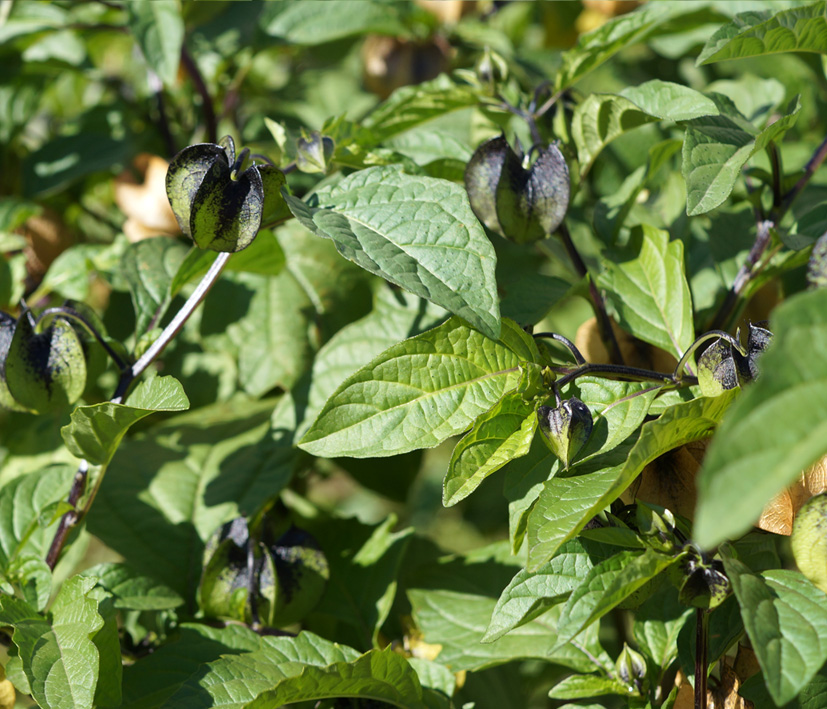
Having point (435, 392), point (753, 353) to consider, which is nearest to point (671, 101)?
point (753, 353)

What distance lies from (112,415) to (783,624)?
2.07ft

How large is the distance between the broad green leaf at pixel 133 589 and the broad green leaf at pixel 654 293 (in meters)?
0.63

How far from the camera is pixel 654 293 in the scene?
889 mm

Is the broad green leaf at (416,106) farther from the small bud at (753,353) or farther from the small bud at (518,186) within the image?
the small bud at (753,353)

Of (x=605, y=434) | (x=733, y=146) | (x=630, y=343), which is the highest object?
(x=733, y=146)

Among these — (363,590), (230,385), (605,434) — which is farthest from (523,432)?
(230,385)

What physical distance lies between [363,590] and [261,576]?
8.5 inches

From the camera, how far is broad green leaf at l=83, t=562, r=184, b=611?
900mm

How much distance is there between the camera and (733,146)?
2.59 feet

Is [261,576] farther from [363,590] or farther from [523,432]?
[523,432]

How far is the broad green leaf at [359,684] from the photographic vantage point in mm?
702

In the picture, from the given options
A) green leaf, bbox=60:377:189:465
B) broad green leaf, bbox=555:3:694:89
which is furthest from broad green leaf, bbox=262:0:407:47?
green leaf, bbox=60:377:189:465

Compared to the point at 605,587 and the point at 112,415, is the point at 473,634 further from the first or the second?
the point at 112,415

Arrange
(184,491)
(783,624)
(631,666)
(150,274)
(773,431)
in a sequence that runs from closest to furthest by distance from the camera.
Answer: (773,431), (783,624), (631,666), (150,274), (184,491)
